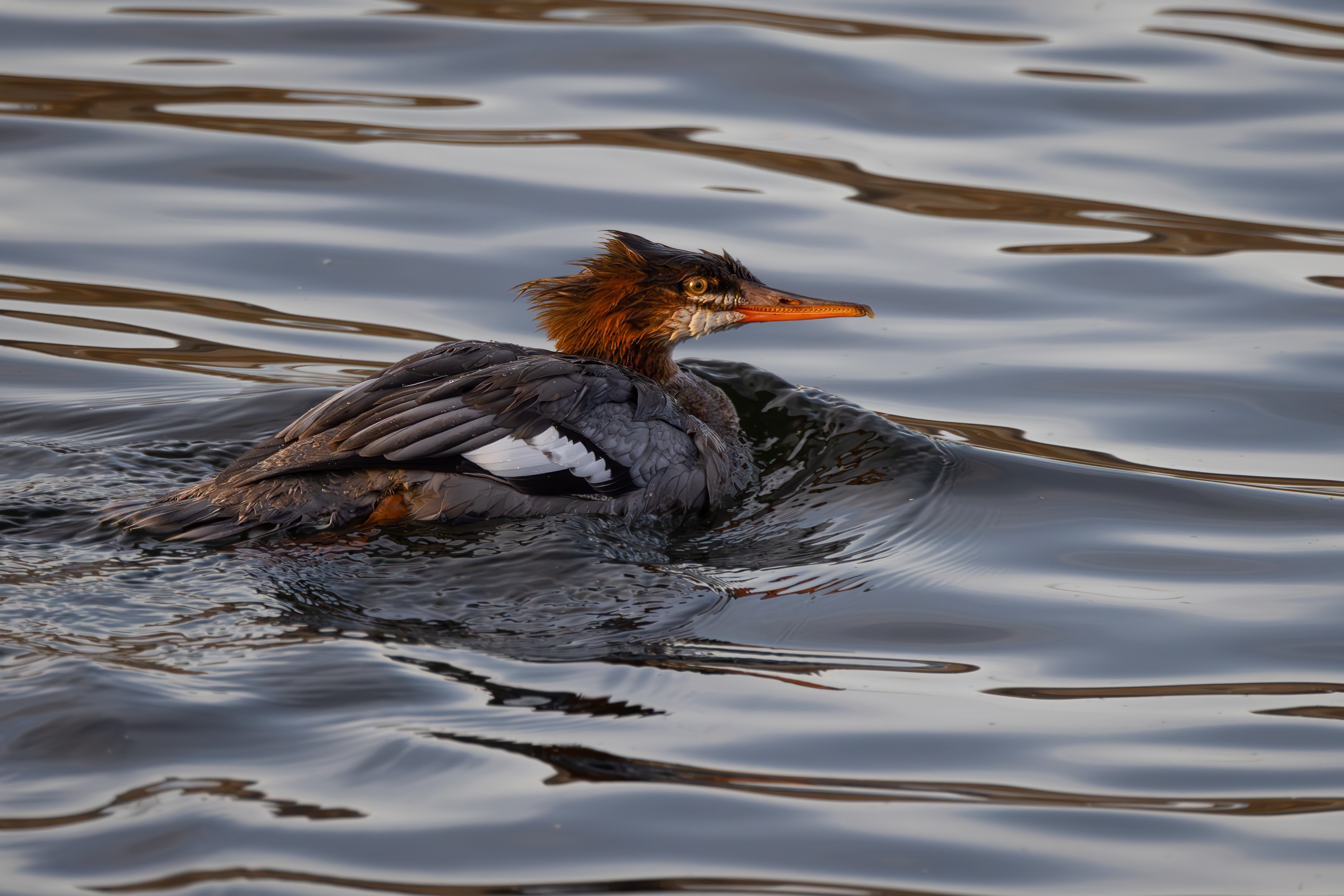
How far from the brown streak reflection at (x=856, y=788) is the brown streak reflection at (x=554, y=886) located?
0.44m

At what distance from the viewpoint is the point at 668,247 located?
23.2ft

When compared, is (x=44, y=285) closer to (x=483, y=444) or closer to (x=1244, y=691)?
(x=483, y=444)

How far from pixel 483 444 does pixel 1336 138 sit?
7.72 m

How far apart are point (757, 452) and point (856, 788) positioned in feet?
10.8

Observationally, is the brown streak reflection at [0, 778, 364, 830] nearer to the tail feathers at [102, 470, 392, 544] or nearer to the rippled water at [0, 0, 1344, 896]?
the rippled water at [0, 0, 1344, 896]

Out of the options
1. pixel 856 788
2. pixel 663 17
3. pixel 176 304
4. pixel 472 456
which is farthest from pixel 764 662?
pixel 663 17

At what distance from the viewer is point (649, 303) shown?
6961 millimetres

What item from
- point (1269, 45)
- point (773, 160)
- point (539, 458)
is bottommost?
point (539, 458)

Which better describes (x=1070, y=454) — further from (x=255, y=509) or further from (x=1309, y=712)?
(x=255, y=509)

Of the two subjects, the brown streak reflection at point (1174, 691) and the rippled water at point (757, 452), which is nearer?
the rippled water at point (757, 452)

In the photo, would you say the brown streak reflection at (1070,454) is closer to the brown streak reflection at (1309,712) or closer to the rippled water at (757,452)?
the rippled water at (757,452)

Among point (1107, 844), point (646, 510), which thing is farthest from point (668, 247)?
point (1107, 844)

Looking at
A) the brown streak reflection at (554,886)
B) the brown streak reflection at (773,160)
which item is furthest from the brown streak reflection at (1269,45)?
the brown streak reflection at (554,886)

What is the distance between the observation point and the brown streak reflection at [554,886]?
3426 millimetres
